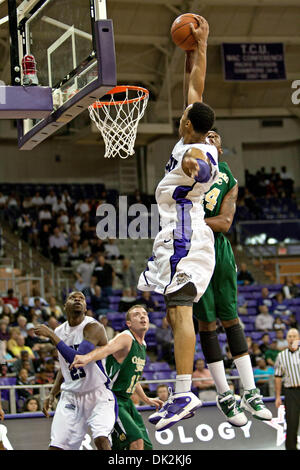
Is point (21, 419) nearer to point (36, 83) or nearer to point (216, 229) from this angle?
point (36, 83)

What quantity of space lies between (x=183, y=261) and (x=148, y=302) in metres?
11.1

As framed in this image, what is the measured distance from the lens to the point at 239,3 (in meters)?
18.2

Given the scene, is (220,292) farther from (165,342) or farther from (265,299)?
(265,299)

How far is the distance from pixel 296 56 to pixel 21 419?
49.2 feet

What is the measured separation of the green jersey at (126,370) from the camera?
7750 mm

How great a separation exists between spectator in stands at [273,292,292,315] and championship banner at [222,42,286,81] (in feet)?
17.8

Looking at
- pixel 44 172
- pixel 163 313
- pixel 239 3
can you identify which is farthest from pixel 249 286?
pixel 44 172

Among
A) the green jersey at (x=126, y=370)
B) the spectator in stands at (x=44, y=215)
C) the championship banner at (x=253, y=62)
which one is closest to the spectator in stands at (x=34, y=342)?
the green jersey at (x=126, y=370)

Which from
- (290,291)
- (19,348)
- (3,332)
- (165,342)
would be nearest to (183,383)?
(19,348)

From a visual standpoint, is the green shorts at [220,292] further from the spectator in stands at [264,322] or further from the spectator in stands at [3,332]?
the spectator in stands at [264,322]

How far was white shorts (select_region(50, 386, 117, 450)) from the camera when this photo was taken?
7102 millimetres

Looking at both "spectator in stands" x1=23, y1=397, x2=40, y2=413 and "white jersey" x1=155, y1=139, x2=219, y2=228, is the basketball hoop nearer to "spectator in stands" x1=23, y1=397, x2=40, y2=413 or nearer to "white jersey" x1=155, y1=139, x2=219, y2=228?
"white jersey" x1=155, y1=139, x2=219, y2=228

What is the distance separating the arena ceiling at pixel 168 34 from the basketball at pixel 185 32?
1250 cm

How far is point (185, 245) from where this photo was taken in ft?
15.4
